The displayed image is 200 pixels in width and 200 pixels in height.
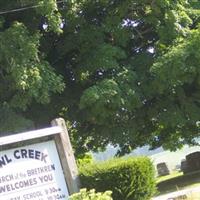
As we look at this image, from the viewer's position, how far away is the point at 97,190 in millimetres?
8570

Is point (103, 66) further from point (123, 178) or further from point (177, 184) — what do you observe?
point (123, 178)

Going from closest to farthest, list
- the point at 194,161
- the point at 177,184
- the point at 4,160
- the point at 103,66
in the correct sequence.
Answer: the point at 4,160, the point at 103,66, the point at 177,184, the point at 194,161

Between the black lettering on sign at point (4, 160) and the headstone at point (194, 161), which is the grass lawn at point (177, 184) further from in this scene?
the black lettering on sign at point (4, 160)

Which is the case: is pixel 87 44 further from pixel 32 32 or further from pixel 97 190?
pixel 97 190

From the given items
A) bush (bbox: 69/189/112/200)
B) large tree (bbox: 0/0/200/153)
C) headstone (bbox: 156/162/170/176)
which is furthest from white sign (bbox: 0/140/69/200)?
headstone (bbox: 156/162/170/176)

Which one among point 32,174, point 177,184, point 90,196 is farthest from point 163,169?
point 90,196

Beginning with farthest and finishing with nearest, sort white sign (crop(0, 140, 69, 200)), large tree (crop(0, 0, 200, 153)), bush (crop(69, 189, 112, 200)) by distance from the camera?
large tree (crop(0, 0, 200, 153)) → white sign (crop(0, 140, 69, 200)) → bush (crop(69, 189, 112, 200))

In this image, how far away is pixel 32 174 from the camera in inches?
322

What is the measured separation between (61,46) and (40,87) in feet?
14.2

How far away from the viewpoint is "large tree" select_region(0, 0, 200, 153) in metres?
19.3

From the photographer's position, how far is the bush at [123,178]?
27.9 ft

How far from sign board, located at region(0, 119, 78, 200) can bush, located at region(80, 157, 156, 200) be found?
0.27m

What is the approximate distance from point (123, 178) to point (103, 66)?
12.5 m

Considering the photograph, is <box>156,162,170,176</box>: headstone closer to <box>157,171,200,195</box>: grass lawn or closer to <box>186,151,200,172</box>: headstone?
<box>186,151,200,172</box>: headstone
